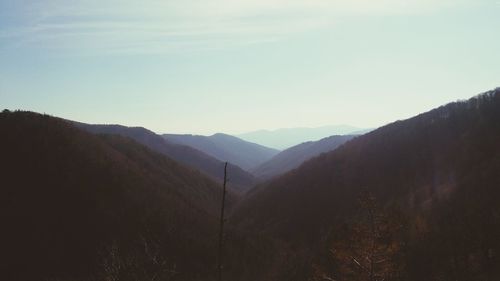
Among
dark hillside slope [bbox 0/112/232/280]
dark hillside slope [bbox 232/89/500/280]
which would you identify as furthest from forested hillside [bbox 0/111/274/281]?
dark hillside slope [bbox 232/89/500/280]

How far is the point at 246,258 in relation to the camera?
75.6m

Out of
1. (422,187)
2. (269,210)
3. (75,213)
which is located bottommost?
(269,210)

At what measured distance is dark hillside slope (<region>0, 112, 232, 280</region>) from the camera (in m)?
64.8

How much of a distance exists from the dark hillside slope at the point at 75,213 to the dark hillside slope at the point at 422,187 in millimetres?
21719

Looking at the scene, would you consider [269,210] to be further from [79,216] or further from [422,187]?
[79,216]

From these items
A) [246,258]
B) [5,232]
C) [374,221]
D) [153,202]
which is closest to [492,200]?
[246,258]

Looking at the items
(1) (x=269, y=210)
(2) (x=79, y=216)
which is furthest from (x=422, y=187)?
(2) (x=79, y=216)

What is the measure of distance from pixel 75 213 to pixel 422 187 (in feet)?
198

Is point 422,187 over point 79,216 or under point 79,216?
over

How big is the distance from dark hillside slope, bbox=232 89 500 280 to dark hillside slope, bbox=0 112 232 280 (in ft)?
71.3

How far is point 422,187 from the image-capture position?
85.2m

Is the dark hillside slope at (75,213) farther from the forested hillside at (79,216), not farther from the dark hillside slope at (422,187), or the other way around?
the dark hillside slope at (422,187)

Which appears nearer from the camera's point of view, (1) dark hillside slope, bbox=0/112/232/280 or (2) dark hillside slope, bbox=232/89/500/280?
(2) dark hillside slope, bbox=232/89/500/280

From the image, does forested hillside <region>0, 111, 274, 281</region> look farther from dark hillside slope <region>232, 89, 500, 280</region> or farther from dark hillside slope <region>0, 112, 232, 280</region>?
dark hillside slope <region>232, 89, 500, 280</region>
